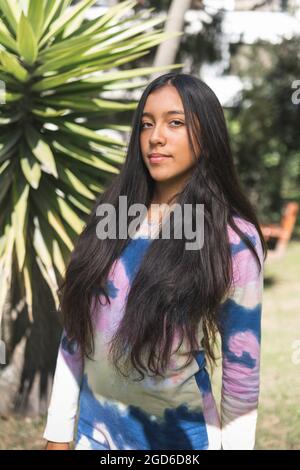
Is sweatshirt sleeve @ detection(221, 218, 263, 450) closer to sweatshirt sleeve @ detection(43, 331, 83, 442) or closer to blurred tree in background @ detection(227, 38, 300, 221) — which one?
sweatshirt sleeve @ detection(43, 331, 83, 442)

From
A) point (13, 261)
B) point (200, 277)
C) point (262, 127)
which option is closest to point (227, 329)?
point (200, 277)

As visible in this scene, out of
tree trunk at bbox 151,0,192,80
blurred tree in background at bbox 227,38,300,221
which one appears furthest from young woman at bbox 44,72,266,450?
blurred tree in background at bbox 227,38,300,221

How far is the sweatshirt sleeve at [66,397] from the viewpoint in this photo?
1746 millimetres

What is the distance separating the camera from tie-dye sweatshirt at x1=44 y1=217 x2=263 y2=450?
160cm

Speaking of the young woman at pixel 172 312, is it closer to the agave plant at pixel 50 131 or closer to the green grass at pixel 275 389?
the agave plant at pixel 50 131

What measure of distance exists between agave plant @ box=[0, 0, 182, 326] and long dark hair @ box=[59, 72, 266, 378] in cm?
172

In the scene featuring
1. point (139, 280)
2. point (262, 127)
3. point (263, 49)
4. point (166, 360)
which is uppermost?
point (263, 49)

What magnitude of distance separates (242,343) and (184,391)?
0.18 meters

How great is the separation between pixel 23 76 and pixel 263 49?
10.2 meters

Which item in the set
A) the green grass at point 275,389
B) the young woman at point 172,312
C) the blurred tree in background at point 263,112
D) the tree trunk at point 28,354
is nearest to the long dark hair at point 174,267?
the young woman at point 172,312

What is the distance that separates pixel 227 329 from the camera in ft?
5.30

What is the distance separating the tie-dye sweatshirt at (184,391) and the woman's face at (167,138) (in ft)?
0.60

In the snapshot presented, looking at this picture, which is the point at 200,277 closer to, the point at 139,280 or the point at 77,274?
the point at 139,280

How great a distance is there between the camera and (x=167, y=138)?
166 cm
